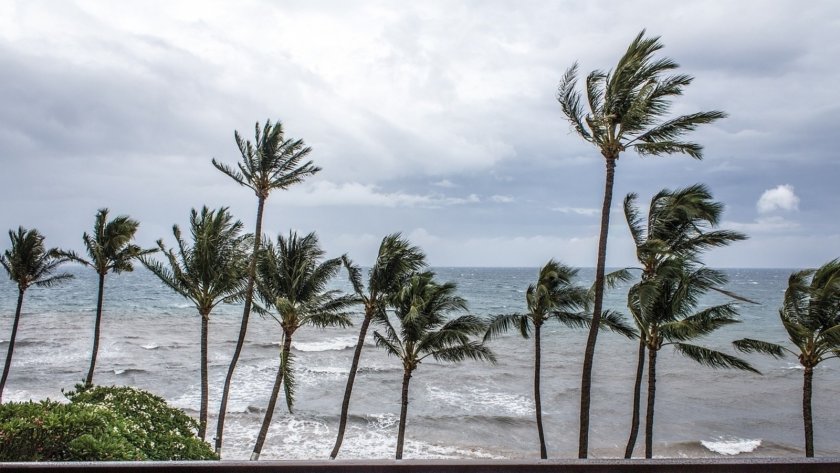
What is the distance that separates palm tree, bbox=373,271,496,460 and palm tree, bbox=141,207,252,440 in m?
5.71

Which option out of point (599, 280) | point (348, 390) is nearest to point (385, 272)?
point (348, 390)

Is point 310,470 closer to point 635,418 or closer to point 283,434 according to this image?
point 635,418

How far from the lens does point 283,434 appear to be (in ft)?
83.1

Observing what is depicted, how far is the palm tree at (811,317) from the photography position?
1442 centimetres

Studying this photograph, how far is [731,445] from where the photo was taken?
80.2ft

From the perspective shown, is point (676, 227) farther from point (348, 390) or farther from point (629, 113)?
point (348, 390)

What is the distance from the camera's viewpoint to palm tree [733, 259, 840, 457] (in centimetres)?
1442

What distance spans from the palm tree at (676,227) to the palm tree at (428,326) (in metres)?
5.94

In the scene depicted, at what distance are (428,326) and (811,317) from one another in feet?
39.3

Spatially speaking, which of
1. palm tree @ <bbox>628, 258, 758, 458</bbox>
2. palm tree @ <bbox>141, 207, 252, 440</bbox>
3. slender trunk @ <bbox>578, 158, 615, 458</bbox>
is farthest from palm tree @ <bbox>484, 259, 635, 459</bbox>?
palm tree @ <bbox>141, 207, 252, 440</bbox>

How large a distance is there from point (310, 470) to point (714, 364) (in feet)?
55.9

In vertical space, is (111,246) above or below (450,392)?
above

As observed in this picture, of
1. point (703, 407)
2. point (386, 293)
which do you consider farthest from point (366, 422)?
point (703, 407)

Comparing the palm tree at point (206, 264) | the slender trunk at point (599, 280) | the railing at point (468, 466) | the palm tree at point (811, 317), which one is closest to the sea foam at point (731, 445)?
the palm tree at point (811, 317)
